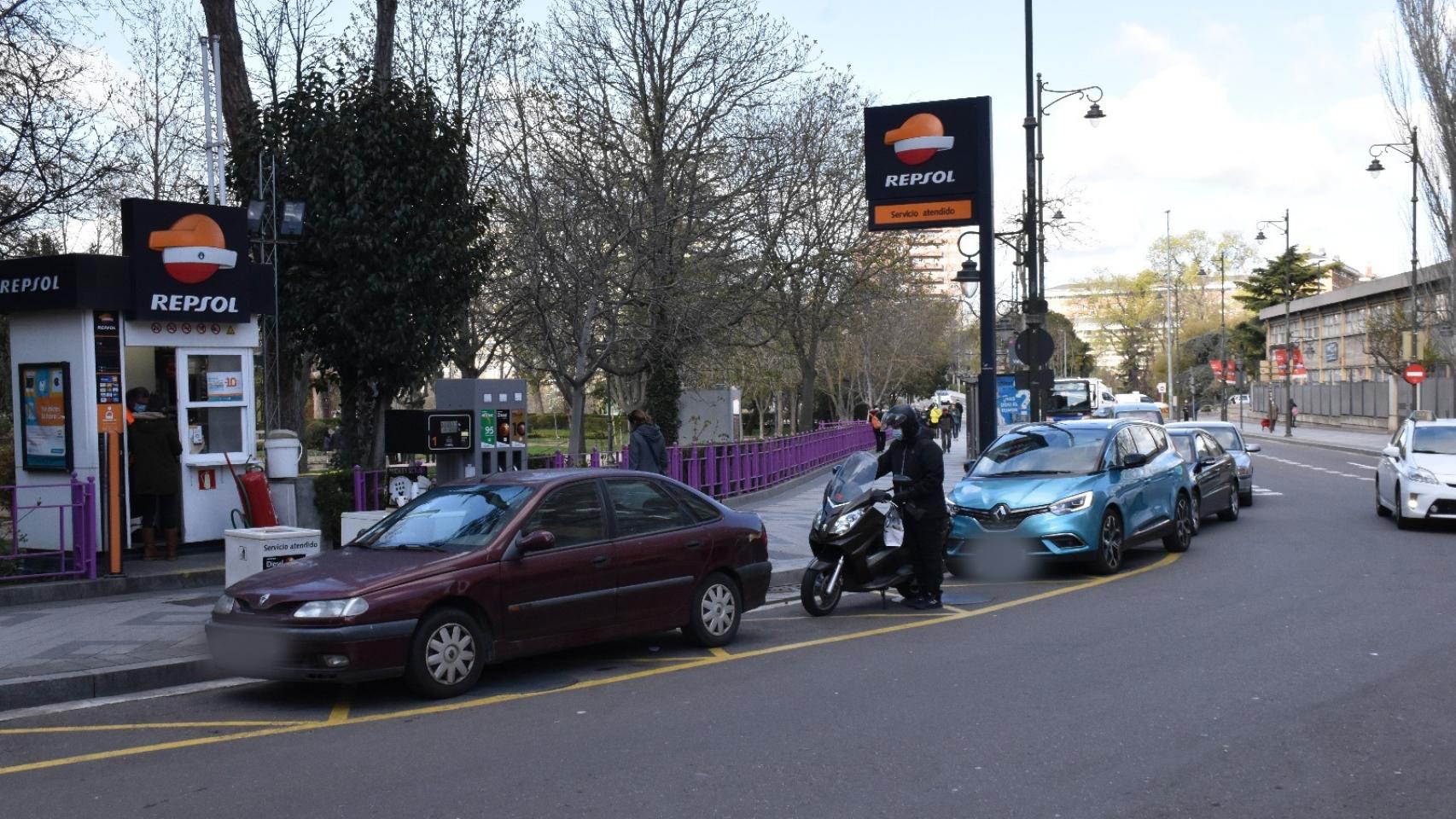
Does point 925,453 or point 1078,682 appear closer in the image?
point 1078,682

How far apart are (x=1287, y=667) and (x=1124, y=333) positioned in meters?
101

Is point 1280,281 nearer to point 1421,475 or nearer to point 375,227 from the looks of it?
point 1421,475

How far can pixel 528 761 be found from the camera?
20.0 ft

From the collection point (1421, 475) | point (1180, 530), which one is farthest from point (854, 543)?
point (1421, 475)

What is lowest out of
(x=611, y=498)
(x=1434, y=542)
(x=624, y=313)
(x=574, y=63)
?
(x=1434, y=542)

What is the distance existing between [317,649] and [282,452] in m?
6.54

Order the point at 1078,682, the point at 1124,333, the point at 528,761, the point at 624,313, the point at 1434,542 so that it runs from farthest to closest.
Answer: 1. the point at 1124,333
2. the point at 624,313
3. the point at 1434,542
4. the point at 1078,682
5. the point at 528,761

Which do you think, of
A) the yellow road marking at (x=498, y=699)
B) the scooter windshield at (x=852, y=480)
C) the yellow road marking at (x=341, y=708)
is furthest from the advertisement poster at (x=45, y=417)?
the scooter windshield at (x=852, y=480)

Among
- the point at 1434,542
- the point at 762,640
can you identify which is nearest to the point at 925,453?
the point at 762,640

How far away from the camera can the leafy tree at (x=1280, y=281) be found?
84.2 metres

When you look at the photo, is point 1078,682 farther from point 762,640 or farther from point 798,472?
point 798,472

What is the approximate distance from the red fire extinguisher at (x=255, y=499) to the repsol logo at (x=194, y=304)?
5.29ft

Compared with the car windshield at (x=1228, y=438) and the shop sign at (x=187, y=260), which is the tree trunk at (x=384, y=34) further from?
the car windshield at (x=1228, y=438)

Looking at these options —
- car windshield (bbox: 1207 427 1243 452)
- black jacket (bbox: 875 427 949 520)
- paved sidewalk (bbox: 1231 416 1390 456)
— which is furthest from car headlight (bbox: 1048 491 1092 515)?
paved sidewalk (bbox: 1231 416 1390 456)
